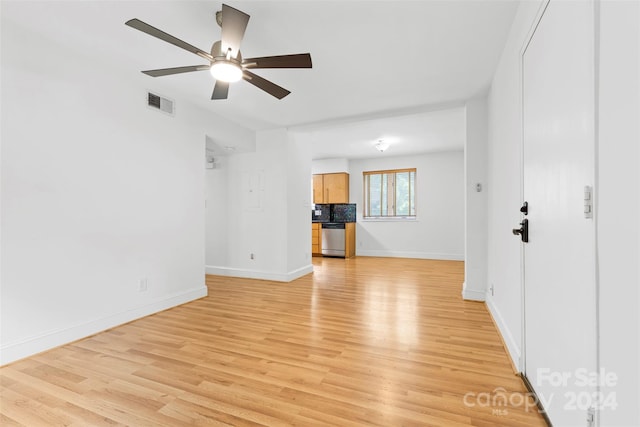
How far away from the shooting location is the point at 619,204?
85 cm

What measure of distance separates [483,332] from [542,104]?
1.96 m

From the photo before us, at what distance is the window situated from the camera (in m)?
7.25

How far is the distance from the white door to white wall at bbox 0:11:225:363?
134 inches

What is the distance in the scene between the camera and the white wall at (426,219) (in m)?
6.75

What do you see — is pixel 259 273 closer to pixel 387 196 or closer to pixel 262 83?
pixel 262 83

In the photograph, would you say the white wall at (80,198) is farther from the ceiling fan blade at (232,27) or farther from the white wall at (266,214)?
the ceiling fan blade at (232,27)

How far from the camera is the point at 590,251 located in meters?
1.01

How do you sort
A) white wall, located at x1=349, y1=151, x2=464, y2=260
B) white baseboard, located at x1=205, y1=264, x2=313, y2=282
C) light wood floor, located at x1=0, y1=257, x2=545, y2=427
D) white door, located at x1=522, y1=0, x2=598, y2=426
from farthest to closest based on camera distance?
white wall, located at x1=349, y1=151, x2=464, y2=260
white baseboard, located at x1=205, y1=264, x2=313, y2=282
light wood floor, located at x1=0, y1=257, x2=545, y2=427
white door, located at x1=522, y1=0, x2=598, y2=426

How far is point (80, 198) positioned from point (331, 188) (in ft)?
18.4

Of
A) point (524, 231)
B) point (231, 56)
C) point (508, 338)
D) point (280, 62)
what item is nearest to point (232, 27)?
point (231, 56)

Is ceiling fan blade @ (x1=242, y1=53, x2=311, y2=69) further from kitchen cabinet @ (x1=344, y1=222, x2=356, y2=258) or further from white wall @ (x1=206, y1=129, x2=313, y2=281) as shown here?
kitchen cabinet @ (x1=344, y1=222, x2=356, y2=258)

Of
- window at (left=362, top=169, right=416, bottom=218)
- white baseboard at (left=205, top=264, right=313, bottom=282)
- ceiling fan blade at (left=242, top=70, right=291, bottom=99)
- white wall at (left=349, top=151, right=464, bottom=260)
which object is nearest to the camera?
ceiling fan blade at (left=242, top=70, right=291, bottom=99)

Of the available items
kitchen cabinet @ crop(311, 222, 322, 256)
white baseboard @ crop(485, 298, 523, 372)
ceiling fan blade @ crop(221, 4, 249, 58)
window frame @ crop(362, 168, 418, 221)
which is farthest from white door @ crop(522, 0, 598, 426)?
kitchen cabinet @ crop(311, 222, 322, 256)

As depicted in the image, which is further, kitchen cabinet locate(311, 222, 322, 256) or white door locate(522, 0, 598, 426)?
kitchen cabinet locate(311, 222, 322, 256)
